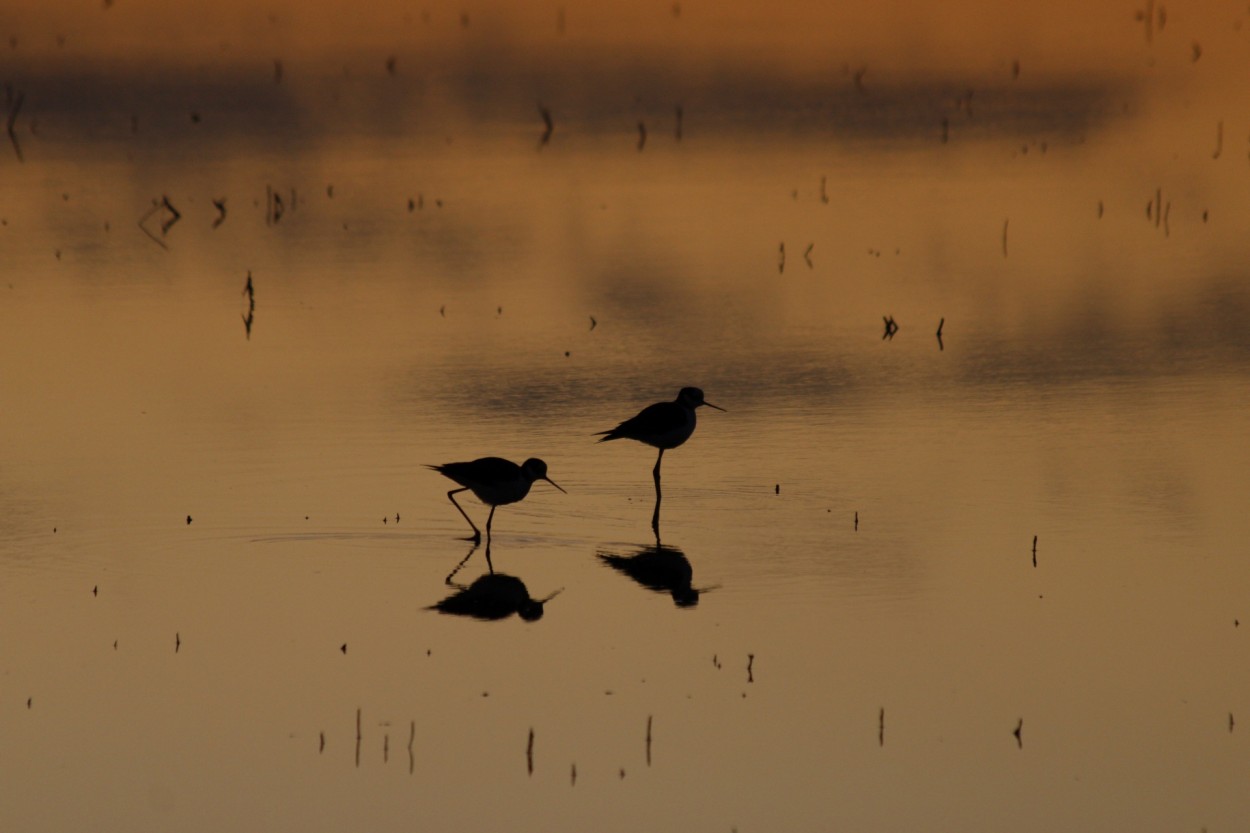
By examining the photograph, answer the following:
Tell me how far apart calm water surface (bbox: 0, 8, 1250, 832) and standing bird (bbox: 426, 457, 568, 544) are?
0.79 ft

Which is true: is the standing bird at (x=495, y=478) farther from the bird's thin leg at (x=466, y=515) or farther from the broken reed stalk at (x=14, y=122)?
the broken reed stalk at (x=14, y=122)

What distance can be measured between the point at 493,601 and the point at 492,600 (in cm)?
2

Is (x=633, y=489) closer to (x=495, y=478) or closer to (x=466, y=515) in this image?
(x=466, y=515)

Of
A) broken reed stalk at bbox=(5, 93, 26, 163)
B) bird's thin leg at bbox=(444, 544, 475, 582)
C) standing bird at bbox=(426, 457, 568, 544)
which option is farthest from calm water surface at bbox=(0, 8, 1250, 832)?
broken reed stalk at bbox=(5, 93, 26, 163)

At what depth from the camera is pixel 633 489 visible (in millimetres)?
12906


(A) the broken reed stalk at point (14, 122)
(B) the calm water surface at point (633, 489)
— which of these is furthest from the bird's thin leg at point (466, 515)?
(A) the broken reed stalk at point (14, 122)

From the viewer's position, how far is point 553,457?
13359 mm

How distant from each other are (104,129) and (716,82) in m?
8.90

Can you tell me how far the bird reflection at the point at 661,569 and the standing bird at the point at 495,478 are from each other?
75cm

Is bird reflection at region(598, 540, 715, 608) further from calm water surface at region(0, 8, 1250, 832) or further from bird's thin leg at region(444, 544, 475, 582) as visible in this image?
bird's thin leg at region(444, 544, 475, 582)

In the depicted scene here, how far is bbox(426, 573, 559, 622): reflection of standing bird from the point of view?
1037 centimetres

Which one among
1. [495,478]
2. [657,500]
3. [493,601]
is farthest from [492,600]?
[657,500]

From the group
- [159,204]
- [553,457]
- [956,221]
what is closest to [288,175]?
[159,204]

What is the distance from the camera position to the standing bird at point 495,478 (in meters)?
11.9
